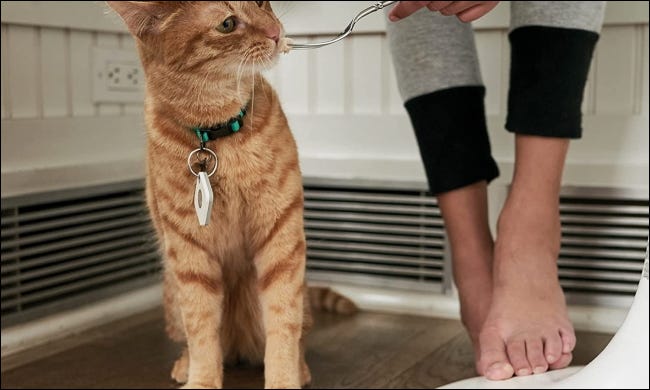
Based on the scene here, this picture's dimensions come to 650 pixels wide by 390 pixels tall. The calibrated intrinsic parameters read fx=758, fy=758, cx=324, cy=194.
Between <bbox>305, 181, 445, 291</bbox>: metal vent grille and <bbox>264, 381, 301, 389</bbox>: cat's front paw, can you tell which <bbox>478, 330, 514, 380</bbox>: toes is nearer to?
<bbox>264, 381, 301, 389</bbox>: cat's front paw

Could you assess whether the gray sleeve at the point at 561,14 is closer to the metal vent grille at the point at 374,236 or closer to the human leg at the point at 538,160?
the human leg at the point at 538,160

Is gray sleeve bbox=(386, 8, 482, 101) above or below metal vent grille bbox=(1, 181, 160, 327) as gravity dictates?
above

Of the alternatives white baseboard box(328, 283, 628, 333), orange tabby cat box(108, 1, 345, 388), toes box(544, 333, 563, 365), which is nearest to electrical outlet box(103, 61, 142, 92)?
white baseboard box(328, 283, 628, 333)

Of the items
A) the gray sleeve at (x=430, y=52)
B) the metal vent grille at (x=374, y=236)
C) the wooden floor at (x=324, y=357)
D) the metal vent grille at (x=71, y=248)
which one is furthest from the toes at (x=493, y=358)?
the metal vent grille at (x=71, y=248)

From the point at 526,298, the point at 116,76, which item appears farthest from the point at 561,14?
the point at 116,76

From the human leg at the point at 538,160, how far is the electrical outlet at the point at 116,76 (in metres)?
0.88

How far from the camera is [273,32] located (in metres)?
0.54

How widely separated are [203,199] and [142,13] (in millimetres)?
157

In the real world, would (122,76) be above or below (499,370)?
above

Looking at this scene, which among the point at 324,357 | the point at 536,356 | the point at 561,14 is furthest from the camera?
the point at 324,357

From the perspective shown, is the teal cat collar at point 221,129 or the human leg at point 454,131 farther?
the human leg at point 454,131

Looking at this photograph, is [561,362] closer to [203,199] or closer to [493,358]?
[493,358]

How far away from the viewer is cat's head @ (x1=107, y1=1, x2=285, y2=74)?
1.65ft

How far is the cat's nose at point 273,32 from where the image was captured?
540mm
